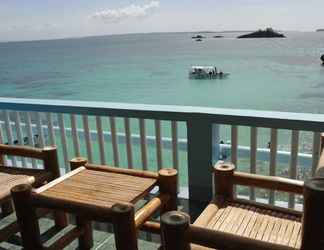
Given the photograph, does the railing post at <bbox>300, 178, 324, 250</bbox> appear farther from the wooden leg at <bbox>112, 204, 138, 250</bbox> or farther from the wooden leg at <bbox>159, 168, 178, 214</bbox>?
the wooden leg at <bbox>159, 168, 178, 214</bbox>

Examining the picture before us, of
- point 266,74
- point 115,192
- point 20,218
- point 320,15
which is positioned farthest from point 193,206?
point 320,15

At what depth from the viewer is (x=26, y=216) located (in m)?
1.42

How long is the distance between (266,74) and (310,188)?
119ft

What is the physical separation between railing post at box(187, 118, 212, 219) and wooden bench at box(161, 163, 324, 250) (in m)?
0.56

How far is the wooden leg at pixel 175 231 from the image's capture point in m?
0.93

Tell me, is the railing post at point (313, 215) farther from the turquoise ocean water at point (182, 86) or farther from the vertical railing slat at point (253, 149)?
the turquoise ocean water at point (182, 86)

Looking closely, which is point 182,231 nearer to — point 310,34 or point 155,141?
point 155,141

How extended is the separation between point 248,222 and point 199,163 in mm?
826

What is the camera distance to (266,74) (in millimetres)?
35406

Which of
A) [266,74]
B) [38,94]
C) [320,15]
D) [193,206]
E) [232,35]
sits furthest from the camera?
[232,35]

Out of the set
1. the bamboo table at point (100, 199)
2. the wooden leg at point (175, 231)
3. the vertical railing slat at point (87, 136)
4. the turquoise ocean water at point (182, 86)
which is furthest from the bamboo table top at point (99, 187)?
the turquoise ocean water at point (182, 86)

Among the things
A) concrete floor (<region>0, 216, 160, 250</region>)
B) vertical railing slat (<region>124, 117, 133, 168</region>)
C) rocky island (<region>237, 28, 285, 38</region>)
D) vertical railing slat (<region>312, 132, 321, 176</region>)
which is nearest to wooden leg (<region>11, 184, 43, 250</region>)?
concrete floor (<region>0, 216, 160, 250</region>)

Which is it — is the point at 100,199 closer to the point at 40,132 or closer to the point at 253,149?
the point at 253,149

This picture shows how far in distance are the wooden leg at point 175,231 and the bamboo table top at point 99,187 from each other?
2.43 ft
